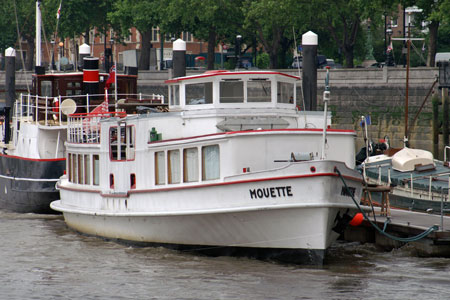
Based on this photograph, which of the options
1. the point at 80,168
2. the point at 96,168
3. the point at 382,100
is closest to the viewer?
the point at 96,168

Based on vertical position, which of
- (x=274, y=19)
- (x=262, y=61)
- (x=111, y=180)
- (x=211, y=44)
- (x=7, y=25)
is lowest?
(x=111, y=180)

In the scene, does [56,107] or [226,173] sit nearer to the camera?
[226,173]

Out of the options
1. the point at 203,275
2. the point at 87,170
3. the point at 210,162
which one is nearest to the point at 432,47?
the point at 87,170

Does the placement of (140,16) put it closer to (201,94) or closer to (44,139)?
(44,139)

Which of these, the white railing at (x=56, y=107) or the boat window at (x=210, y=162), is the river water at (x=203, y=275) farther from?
the white railing at (x=56, y=107)

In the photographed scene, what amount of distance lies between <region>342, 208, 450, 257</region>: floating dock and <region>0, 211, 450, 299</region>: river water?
24 centimetres

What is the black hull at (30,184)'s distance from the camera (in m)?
29.0

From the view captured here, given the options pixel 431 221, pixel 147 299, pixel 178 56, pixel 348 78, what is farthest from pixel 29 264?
pixel 348 78

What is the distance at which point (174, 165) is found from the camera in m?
21.0

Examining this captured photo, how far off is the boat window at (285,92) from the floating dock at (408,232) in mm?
3548

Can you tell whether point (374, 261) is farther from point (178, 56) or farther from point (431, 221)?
point (178, 56)

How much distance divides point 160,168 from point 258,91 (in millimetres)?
2976

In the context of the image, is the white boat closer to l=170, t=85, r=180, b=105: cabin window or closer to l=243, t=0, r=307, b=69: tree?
l=170, t=85, r=180, b=105: cabin window

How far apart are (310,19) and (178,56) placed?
2692 cm
